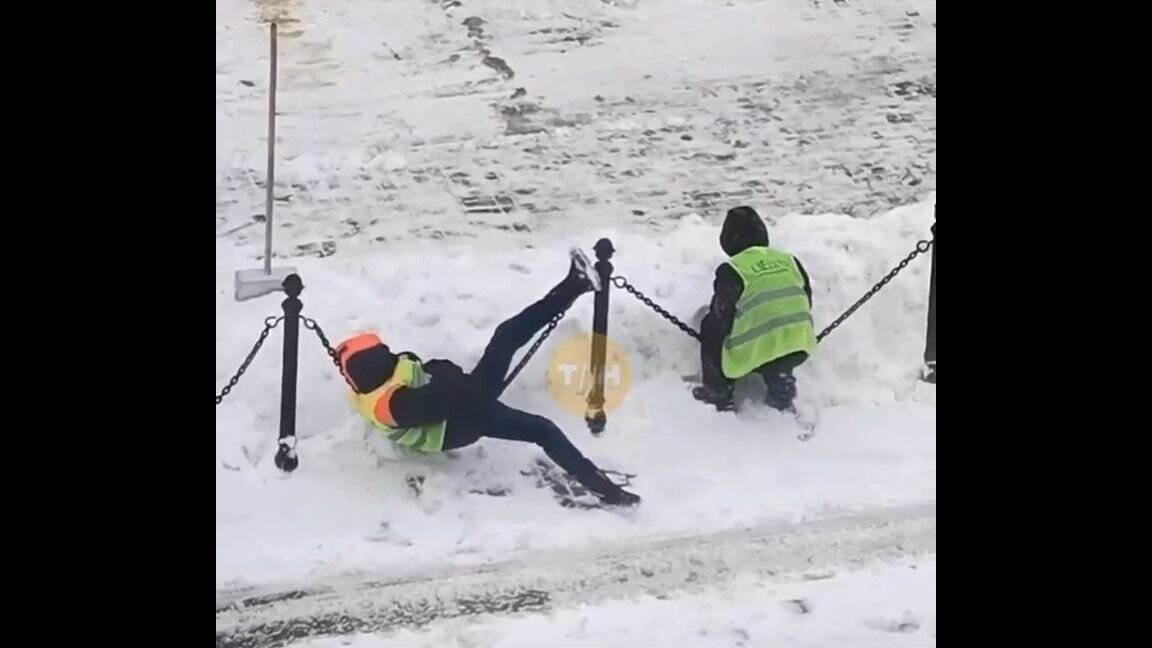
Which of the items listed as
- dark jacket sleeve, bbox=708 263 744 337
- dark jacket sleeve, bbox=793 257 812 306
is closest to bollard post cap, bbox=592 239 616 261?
dark jacket sleeve, bbox=708 263 744 337

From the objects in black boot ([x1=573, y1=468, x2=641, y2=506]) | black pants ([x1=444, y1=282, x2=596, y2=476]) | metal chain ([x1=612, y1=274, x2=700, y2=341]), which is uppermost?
metal chain ([x1=612, y1=274, x2=700, y2=341])

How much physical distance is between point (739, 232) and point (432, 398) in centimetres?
43

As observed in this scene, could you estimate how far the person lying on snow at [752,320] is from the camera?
59.7 inches

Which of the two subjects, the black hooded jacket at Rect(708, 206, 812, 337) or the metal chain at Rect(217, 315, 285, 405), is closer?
the metal chain at Rect(217, 315, 285, 405)

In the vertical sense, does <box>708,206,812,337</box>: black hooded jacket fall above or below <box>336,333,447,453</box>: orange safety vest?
above

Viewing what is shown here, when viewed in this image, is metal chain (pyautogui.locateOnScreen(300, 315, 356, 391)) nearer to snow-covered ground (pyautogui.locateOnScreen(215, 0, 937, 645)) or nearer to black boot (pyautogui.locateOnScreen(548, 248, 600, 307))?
snow-covered ground (pyautogui.locateOnScreen(215, 0, 937, 645))

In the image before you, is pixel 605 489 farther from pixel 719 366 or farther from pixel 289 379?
pixel 289 379

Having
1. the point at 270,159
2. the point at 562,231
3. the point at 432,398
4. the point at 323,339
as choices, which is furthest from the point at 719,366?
the point at 270,159

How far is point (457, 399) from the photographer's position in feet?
4.70

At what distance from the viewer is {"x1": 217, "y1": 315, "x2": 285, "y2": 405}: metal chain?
4.58ft

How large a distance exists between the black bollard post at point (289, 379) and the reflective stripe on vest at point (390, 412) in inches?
3.0
